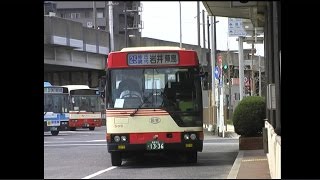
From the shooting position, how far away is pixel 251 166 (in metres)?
12.8

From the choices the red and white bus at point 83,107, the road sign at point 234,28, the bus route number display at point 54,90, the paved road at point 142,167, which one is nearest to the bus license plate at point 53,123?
the bus route number display at point 54,90

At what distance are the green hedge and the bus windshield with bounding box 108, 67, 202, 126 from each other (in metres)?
3.79

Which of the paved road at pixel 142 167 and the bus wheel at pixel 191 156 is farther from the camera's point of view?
the bus wheel at pixel 191 156

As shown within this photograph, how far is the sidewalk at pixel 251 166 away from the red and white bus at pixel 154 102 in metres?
1.30

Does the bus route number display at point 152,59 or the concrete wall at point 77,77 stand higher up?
the concrete wall at point 77,77

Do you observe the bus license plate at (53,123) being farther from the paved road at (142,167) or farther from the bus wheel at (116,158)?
the bus wheel at (116,158)

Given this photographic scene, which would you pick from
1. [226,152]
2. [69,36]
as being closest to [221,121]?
[226,152]

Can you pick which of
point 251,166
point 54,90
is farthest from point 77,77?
point 251,166

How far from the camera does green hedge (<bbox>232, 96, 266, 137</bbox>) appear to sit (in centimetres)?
1714

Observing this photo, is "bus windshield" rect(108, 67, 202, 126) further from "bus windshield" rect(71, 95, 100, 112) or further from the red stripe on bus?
"bus windshield" rect(71, 95, 100, 112)

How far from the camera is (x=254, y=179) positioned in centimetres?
1059

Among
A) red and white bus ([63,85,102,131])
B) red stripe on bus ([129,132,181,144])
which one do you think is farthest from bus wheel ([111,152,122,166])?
red and white bus ([63,85,102,131])

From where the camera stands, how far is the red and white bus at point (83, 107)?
38.2 metres
